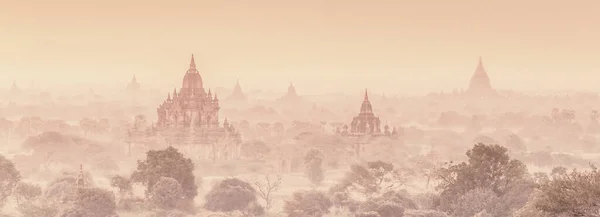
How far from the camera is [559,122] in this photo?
17675 centimetres

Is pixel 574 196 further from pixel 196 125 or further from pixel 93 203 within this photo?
→ pixel 196 125

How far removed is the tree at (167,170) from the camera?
78.6 meters

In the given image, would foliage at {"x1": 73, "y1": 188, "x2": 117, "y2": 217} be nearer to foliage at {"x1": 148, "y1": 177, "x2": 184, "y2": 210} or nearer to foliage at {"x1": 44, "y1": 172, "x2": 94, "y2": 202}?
foliage at {"x1": 148, "y1": 177, "x2": 184, "y2": 210}

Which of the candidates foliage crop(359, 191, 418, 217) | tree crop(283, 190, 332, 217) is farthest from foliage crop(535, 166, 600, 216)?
tree crop(283, 190, 332, 217)

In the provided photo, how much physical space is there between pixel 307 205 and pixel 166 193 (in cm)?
940

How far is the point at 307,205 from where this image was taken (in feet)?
252

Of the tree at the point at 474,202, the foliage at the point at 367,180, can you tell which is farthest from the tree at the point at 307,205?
the tree at the point at 474,202

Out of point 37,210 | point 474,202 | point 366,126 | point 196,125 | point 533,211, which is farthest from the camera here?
point 366,126

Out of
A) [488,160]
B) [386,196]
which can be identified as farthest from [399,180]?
[488,160]

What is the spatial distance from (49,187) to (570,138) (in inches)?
3647

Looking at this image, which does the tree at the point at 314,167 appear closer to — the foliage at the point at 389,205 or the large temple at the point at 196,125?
the large temple at the point at 196,125

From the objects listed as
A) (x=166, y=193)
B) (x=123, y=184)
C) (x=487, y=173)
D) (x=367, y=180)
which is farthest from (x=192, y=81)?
(x=487, y=173)

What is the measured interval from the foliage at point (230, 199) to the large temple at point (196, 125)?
33446 millimetres

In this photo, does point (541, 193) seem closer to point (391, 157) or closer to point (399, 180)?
point (399, 180)
